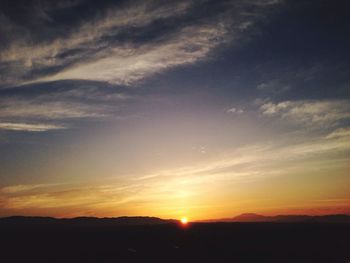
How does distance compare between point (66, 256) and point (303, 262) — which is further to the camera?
point (66, 256)

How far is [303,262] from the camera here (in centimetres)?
3897

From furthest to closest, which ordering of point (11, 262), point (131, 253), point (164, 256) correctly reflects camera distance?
point (131, 253) < point (164, 256) < point (11, 262)

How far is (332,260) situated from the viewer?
4053 centimetres

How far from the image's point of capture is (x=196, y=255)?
4412 cm

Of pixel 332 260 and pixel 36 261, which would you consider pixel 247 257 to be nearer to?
pixel 332 260

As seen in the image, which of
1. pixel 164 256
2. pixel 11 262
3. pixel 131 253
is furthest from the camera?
pixel 131 253

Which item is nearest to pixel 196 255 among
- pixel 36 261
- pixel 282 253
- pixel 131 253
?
pixel 131 253

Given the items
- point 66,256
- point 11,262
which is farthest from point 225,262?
point 11,262

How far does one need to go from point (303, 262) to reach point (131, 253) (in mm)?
20244

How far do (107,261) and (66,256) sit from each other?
7.56 meters

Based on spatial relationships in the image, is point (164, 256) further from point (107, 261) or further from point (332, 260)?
point (332, 260)

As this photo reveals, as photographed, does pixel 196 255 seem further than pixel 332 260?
Yes

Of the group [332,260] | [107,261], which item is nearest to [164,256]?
[107,261]

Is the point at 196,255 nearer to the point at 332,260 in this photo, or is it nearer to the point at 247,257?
the point at 247,257
